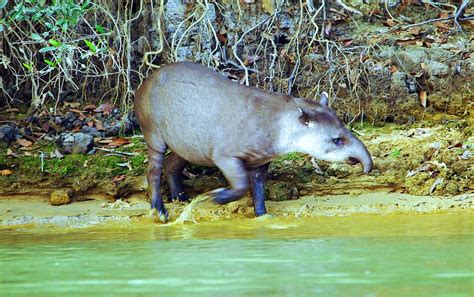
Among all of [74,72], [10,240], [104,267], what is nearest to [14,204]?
[10,240]

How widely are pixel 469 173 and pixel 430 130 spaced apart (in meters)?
1.05

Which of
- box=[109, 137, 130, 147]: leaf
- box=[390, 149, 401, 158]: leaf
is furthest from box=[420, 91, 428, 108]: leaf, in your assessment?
box=[109, 137, 130, 147]: leaf

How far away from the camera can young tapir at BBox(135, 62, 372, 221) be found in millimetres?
9000

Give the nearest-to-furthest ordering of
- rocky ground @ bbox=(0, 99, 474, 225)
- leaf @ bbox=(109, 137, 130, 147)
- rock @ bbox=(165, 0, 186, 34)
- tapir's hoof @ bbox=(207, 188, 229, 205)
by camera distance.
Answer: tapir's hoof @ bbox=(207, 188, 229, 205), rocky ground @ bbox=(0, 99, 474, 225), leaf @ bbox=(109, 137, 130, 147), rock @ bbox=(165, 0, 186, 34)

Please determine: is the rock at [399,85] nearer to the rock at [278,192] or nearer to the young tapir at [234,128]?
the young tapir at [234,128]

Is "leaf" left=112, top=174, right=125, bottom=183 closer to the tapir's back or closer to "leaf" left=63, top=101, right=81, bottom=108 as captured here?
the tapir's back

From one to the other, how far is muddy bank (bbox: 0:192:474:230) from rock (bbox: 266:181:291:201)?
7 centimetres

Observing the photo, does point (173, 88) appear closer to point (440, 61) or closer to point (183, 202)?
point (183, 202)

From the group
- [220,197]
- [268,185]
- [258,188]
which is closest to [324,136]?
[258,188]

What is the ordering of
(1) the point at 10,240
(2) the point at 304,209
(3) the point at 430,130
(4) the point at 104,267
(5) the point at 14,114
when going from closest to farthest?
(4) the point at 104,267 → (1) the point at 10,240 → (2) the point at 304,209 → (3) the point at 430,130 → (5) the point at 14,114

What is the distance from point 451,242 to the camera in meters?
6.93

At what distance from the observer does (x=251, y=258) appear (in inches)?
250

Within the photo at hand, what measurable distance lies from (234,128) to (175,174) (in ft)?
3.26

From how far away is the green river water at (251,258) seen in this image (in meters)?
5.26
